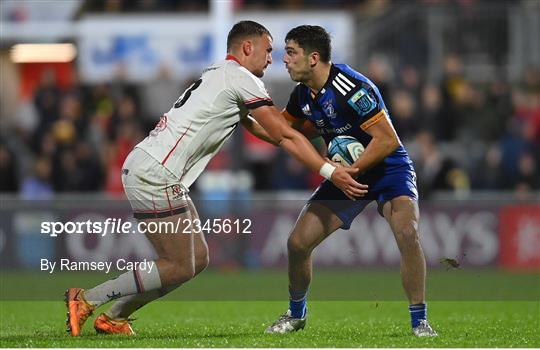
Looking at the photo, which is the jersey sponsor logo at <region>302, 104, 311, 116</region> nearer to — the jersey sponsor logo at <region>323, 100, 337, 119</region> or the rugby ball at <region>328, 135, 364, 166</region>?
the jersey sponsor logo at <region>323, 100, 337, 119</region>

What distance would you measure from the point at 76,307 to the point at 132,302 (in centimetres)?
44

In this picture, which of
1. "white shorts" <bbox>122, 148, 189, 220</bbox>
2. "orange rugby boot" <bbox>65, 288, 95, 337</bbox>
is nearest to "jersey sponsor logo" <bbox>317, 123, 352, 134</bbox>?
"white shorts" <bbox>122, 148, 189, 220</bbox>

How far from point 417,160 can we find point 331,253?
2.80 meters

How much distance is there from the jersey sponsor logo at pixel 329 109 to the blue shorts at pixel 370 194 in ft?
1.78

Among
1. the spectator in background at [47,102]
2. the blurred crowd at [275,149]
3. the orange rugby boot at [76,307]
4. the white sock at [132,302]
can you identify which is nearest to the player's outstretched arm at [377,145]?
the white sock at [132,302]

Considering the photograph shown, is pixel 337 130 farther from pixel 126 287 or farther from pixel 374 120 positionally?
pixel 126 287

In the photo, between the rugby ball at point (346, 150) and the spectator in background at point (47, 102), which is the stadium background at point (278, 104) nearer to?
the spectator in background at point (47, 102)

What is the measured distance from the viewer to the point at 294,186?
1916 centimetres

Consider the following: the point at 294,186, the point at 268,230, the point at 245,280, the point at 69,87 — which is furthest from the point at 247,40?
the point at 69,87

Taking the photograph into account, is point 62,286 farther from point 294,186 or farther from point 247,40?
point 294,186

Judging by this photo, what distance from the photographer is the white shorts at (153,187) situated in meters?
9.29

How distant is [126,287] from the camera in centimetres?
923

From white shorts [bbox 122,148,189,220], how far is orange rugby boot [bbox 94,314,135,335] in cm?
83

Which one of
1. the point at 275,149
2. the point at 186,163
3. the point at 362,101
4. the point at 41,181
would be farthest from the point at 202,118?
the point at 275,149
